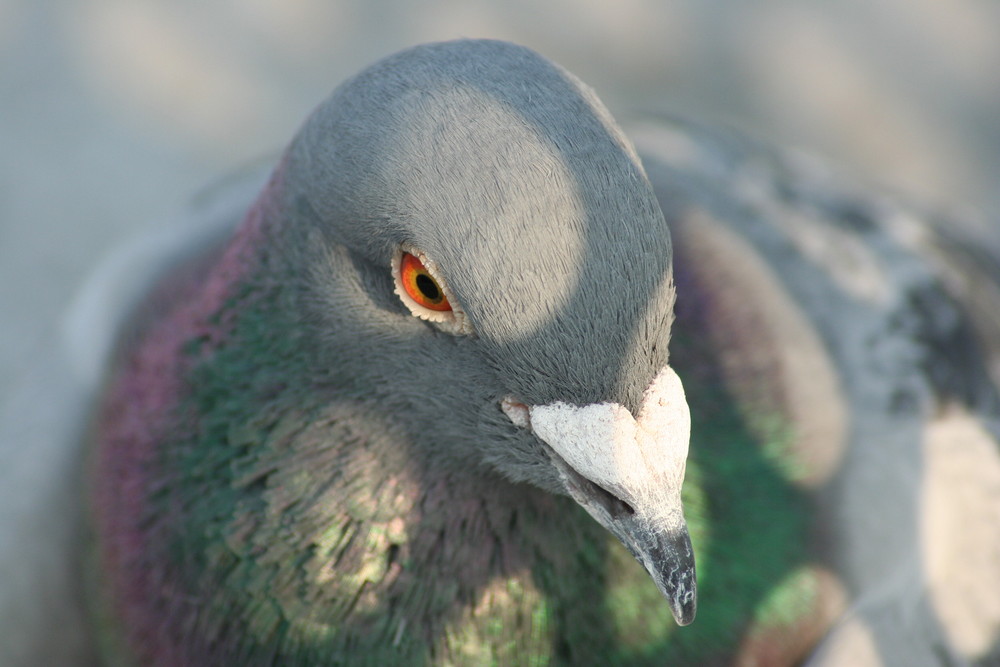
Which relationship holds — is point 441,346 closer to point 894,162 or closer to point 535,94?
point 535,94

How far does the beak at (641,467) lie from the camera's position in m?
1.88

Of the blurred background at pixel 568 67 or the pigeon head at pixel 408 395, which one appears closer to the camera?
the pigeon head at pixel 408 395

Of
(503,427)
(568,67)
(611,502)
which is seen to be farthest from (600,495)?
(568,67)

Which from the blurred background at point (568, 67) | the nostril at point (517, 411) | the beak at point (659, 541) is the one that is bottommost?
the beak at point (659, 541)

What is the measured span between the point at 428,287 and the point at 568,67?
4436 millimetres

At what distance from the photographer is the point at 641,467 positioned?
6.14 feet

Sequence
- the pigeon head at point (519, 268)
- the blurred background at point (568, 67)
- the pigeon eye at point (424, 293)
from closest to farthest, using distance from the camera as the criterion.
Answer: the pigeon head at point (519, 268)
the pigeon eye at point (424, 293)
the blurred background at point (568, 67)

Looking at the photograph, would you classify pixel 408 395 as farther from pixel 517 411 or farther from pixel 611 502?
pixel 611 502

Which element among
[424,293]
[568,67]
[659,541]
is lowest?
[659,541]

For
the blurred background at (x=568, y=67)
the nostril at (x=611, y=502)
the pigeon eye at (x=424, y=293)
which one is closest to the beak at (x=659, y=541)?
the nostril at (x=611, y=502)

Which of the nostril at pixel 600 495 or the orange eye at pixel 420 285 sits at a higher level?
the orange eye at pixel 420 285

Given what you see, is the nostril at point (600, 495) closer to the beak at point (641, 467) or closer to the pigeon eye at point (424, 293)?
the beak at point (641, 467)

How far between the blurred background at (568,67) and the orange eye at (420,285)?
4.24 metres

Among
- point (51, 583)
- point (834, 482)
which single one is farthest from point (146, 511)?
point (834, 482)
